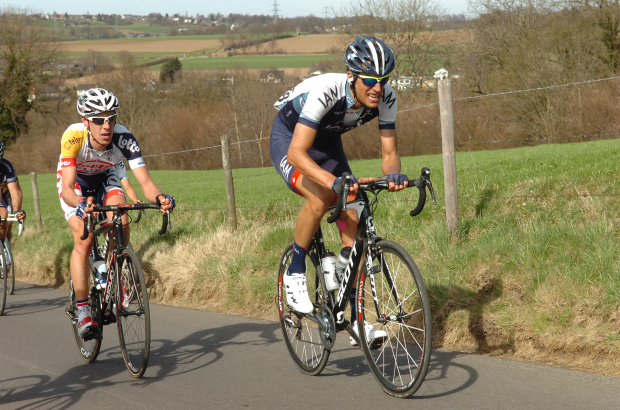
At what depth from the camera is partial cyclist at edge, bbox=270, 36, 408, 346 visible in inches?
160

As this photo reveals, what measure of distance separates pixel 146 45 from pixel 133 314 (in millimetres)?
116957

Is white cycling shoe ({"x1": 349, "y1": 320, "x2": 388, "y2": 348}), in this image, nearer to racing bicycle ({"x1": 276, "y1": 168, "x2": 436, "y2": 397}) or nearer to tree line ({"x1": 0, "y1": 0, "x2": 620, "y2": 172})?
racing bicycle ({"x1": 276, "y1": 168, "x2": 436, "y2": 397})

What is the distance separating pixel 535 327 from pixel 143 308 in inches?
115

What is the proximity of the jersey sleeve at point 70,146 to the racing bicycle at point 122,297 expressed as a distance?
1.90ft

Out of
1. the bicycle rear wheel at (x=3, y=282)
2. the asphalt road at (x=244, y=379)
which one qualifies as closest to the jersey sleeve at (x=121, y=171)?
the asphalt road at (x=244, y=379)

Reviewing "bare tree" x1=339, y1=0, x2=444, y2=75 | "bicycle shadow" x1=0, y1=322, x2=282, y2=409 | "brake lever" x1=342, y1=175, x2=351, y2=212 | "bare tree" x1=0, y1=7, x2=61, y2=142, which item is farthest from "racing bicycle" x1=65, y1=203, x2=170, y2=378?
"bare tree" x1=0, y1=7, x2=61, y2=142

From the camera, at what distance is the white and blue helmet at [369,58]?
4.02m

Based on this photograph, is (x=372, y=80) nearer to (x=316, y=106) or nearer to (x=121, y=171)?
(x=316, y=106)

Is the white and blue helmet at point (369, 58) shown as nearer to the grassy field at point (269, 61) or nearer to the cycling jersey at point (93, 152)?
the cycling jersey at point (93, 152)

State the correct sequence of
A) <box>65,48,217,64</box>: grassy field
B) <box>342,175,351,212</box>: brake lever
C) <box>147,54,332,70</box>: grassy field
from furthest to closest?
<box>65,48,217,64</box>: grassy field < <box>147,54,332,70</box>: grassy field < <box>342,175,351,212</box>: brake lever

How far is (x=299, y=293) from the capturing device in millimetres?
4777

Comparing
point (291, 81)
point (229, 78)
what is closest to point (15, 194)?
point (229, 78)

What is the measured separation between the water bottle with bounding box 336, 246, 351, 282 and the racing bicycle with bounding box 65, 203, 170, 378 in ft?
4.31

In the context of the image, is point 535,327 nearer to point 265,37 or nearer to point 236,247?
point 236,247
